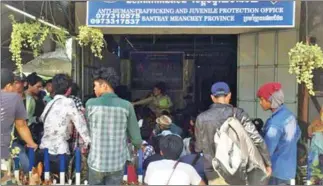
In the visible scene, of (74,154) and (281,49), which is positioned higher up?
(281,49)

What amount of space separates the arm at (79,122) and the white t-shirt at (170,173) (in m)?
0.83

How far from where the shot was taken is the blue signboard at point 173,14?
14.7 ft

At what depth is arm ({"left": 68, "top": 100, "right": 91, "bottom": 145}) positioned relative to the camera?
3641 millimetres

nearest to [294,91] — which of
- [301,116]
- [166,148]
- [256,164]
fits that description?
[301,116]

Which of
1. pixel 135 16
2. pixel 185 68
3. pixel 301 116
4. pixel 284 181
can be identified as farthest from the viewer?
pixel 185 68

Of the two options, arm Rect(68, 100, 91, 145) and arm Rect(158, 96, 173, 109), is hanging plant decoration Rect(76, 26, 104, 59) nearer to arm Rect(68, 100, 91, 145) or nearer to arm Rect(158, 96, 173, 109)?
arm Rect(68, 100, 91, 145)

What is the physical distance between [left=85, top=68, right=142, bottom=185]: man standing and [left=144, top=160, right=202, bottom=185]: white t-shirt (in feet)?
1.69

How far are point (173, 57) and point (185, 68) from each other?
316 mm

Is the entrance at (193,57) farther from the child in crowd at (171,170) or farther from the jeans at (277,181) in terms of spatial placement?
the child in crowd at (171,170)

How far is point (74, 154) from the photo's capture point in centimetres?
426

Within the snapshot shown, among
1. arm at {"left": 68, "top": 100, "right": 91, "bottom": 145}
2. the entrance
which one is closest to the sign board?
the entrance

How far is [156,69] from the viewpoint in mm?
8469

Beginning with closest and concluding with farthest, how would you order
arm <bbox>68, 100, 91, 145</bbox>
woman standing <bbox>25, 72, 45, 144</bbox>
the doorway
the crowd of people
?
the crowd of people < arm <bbox>68, 100, 91, 145</bbox> < woman standing <bbox>25, 72, 45, 144</bbox> < the doorway

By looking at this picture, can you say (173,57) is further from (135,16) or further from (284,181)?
(284,181)
